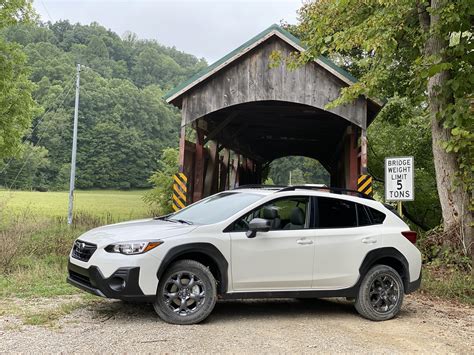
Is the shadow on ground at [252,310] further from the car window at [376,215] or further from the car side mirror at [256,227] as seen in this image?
the car window at [376,215]

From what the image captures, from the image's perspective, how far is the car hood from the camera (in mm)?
5949

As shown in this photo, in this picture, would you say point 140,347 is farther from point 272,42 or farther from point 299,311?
point 272,42

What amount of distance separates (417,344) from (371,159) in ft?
57.0

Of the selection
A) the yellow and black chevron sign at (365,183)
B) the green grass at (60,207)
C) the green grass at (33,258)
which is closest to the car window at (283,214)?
the green grass at (33,258)

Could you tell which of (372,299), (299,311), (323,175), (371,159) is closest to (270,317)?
(299,311)

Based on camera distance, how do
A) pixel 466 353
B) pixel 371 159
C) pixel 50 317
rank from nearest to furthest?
pixel 466 353, pixel 50 317, pixel 371 159

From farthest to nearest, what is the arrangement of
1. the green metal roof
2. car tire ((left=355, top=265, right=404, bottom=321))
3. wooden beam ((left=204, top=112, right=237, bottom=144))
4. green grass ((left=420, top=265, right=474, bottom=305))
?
wooden beam ((left=204, top=112, right=237, bottom=144)), the green metal roof, green grass ((left=420, top=265, right=474, bottom=305)), car tire ((left=355, top=265, right=404, bottom=321))

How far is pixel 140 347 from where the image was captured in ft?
16.6

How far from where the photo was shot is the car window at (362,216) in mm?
7199

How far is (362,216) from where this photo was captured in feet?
23.8

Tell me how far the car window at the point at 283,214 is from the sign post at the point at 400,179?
3.64 meters

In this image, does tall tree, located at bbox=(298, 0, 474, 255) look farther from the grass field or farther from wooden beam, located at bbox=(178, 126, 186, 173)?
wooden beam, located at bbox=(178, 126, 186, 173)

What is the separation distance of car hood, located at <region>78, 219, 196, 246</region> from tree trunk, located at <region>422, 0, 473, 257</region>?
6.76m

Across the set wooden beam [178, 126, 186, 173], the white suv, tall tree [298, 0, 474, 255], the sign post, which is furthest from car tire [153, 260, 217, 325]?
wooden beam [178, 126, 186, 173]
